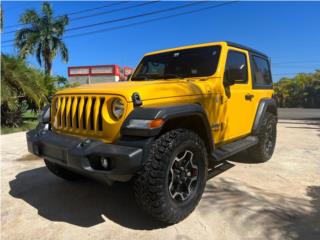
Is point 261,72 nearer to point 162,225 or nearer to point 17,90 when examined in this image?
point 162,225

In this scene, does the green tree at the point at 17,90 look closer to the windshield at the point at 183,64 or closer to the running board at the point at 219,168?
the windshield at the point at 183,64

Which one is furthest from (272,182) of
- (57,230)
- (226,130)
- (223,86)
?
(57,230)

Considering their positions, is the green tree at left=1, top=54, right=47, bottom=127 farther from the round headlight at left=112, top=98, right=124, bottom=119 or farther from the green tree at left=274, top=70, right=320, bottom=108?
the green tree at left=274, top=70, right=320, bottom=108

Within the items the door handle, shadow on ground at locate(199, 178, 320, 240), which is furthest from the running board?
the door handle

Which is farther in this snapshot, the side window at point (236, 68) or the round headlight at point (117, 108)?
the side window at point (236, 68)

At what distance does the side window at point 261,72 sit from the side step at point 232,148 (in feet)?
3.36

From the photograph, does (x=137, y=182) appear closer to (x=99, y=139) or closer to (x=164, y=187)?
(x=164, y=187)

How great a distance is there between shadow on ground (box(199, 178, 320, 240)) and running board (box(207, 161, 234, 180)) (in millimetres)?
390

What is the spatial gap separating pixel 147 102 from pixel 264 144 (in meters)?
3.23

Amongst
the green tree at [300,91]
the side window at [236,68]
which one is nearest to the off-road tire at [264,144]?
the side window at [236,68]

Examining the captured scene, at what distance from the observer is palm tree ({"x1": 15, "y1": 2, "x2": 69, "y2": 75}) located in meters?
24.0

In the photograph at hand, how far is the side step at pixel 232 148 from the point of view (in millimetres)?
3801

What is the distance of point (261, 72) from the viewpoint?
5582 millimetres

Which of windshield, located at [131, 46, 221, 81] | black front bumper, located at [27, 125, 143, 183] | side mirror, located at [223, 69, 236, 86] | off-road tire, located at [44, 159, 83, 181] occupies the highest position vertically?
windshield, located at [131, 46, 221, 81]
